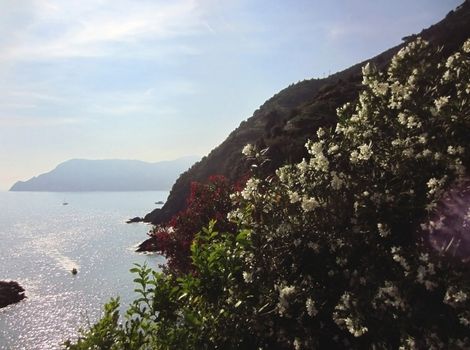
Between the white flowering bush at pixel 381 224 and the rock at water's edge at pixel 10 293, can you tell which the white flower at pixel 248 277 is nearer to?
the white flowering bush at pixel 381 224

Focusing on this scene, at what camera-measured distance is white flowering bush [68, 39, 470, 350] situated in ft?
16.8

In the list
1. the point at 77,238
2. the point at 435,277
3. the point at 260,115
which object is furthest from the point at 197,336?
the point at 260,115

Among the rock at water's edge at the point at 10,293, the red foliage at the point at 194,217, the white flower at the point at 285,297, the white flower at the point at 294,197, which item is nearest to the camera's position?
the white flower at the point at 285,297

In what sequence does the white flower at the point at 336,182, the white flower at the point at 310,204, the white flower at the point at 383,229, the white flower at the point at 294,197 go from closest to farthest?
1. the white flower at the point at 383,229
2. the white flower at the point at 310,204
3. the white flower at the point at 336,182
4. the white flower at the point at 294,197

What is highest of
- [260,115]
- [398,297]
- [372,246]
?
[260,115]

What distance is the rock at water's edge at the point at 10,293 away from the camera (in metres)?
52.1

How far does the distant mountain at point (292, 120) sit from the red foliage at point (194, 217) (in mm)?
3254

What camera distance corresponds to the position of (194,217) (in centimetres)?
1812

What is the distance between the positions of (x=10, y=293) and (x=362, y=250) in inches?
2321

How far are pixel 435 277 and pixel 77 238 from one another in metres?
123

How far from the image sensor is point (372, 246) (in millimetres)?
5902

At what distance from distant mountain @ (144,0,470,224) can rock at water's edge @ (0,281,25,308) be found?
31720 mm

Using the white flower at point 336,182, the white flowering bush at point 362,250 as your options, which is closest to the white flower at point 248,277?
the white flowering bush at point 362,250

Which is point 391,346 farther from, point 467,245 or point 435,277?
point 467,245
